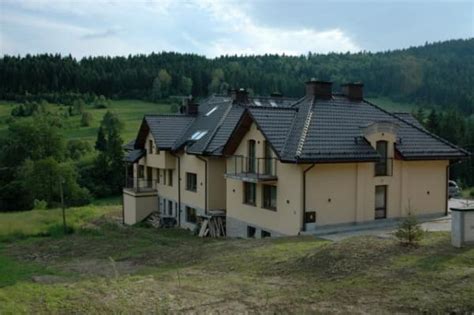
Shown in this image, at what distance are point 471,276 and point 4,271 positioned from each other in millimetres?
12791

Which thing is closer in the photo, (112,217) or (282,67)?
(112,217)

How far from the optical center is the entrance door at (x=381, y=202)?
76.7ft

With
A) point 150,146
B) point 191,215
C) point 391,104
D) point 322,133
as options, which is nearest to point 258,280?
point 322,133

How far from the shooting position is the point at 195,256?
57.3ft

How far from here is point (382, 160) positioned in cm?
2342

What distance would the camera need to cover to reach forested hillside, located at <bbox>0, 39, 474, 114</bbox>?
337 ft

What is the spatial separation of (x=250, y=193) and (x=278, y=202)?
8.62ft

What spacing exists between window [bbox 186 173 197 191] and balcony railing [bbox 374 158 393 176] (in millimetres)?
11203

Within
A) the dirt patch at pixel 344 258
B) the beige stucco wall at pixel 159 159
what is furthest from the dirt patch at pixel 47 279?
the beige stucco wall at pixel 159 159

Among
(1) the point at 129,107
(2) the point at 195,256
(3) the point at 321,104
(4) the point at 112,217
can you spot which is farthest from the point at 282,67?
(2) the point at 195,256

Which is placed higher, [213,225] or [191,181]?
[191,181]

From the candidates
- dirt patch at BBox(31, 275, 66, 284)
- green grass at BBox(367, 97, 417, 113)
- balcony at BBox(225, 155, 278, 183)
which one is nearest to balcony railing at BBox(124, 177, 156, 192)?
balcony at BBox(225, 155, 278, 183)

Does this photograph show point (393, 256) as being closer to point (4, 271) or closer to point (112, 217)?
point (4, 271)

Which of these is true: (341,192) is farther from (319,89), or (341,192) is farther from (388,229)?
(319,89)
